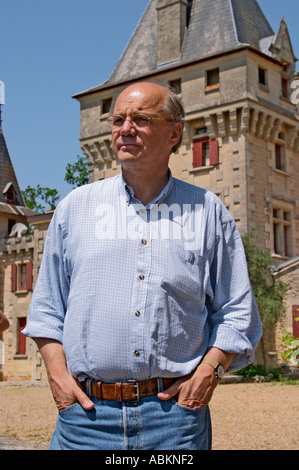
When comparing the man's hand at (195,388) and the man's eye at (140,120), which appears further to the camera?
the man's eye at (140,120)

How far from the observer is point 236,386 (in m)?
19.2

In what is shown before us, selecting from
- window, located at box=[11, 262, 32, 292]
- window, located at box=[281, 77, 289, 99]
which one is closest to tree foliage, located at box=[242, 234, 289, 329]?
window, located at box=[281, 77, 289, 99]

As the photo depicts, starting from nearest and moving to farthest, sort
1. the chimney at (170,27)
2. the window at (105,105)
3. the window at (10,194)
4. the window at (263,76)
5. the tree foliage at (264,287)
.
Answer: the tree foliage at (264,287)
the window at (263,76)
the chimney at (170,27)
the window at (105,105)
the window at (10,194)

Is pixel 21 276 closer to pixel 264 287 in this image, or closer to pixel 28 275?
pixel 28 275

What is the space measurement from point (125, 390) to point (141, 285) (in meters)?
0.41

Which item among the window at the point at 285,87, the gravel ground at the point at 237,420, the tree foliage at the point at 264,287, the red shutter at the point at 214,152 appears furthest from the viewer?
the window at the point at 285,87

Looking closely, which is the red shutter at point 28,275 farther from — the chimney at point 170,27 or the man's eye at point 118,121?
the man's eye at point 118,121

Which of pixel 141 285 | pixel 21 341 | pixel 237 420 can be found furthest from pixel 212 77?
pixel 141 285

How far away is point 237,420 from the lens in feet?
39.0

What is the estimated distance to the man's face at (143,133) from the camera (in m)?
2.75

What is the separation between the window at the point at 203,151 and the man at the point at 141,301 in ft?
73.7

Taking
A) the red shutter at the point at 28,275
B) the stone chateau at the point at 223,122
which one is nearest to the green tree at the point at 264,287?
the stone chateau at the point at 223,122

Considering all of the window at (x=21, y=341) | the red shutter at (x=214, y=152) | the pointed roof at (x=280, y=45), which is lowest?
the window at (x=21, y=341)

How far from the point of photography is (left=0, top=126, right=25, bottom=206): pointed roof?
3591 cm
